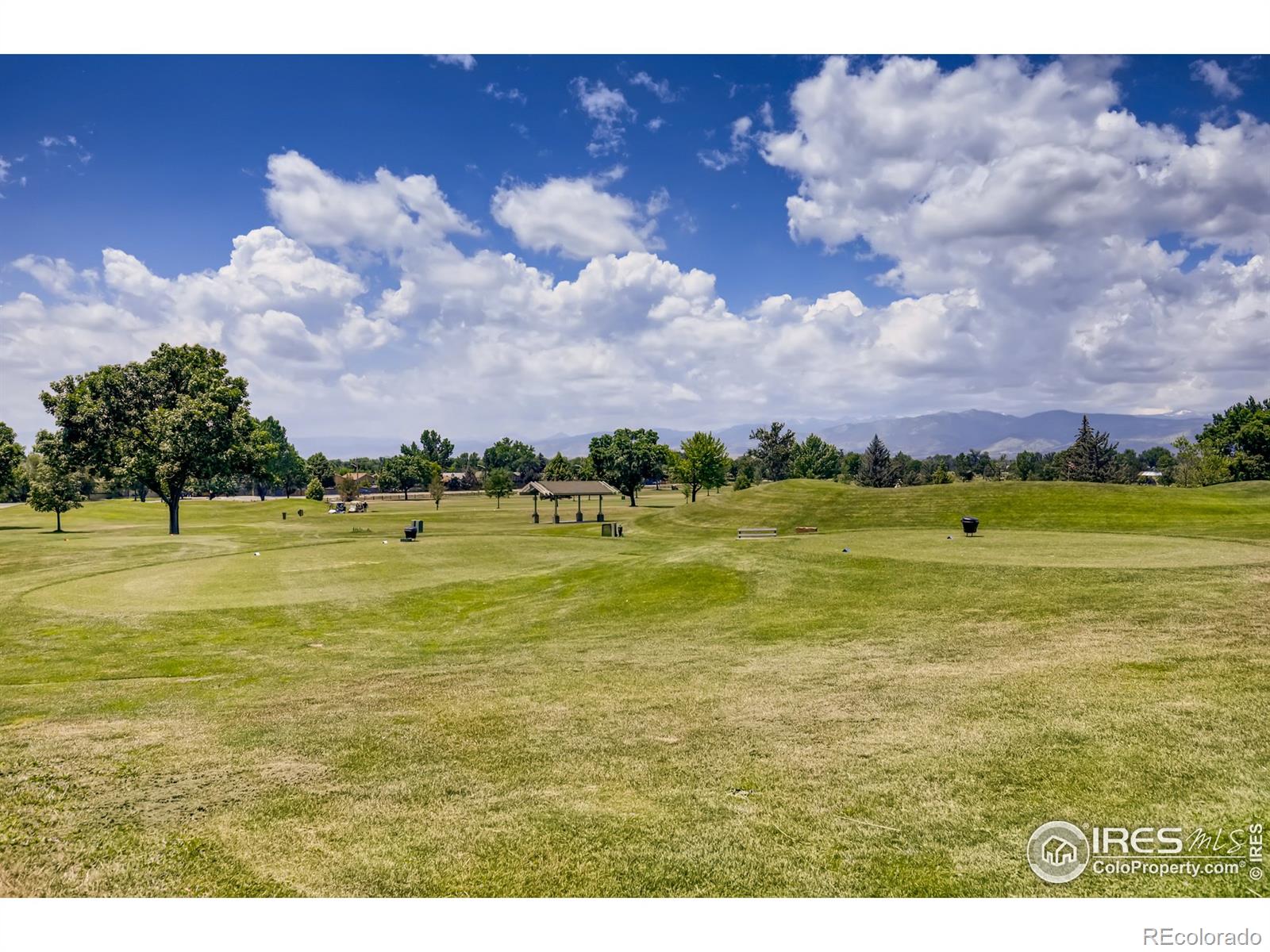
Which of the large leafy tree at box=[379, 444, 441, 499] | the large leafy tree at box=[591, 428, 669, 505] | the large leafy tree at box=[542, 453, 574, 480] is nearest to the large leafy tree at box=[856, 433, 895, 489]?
the large leafy tree at box=[591, 428, 669, 505]

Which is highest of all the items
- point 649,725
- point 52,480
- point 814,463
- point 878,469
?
point 814,463

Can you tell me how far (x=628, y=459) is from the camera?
4700 inches

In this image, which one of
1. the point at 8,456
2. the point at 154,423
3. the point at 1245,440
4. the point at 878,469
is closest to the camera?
the point at 154,423

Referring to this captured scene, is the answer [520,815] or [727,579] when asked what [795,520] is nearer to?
[727,579]

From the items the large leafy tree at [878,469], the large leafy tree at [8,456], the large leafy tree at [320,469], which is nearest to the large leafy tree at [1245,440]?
the large leafy tree at [878,469]

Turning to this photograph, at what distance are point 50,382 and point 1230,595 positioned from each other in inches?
3849

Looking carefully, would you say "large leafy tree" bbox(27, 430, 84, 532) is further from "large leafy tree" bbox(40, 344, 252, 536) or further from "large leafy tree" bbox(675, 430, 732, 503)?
"large leafy tree" bbox(675, 430, 732, 503)

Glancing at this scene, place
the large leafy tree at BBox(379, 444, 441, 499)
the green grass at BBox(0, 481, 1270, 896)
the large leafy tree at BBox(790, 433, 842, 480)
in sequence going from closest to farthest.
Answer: the green grass at BBox(0, 481, 1270, 896) → the large leafy tree at BBox(379, 444, 441, 499) → the large leafy tree at BBox(790, 433, 842, 480)

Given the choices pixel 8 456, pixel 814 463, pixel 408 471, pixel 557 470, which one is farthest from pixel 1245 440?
pixel 8 456

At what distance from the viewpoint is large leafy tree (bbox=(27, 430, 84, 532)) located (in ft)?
233

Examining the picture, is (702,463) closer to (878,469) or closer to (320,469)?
(878,469)

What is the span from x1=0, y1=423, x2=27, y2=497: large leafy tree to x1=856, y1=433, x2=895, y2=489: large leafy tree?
481 ft

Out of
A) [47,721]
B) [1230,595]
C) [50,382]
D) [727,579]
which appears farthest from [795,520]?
[50,382]

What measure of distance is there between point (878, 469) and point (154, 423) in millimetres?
136946
